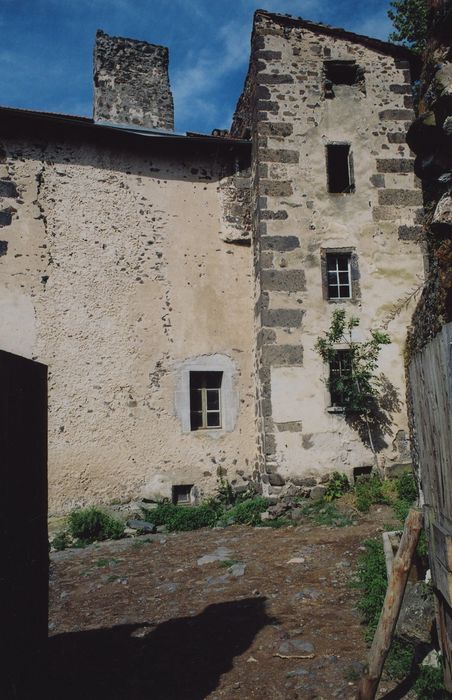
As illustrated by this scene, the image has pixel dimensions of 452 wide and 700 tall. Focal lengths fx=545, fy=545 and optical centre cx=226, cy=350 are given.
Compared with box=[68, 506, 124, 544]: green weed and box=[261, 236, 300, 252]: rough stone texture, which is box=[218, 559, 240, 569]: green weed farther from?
box=[261, 236, 300, 252]: rough stone texture

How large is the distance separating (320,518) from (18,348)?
18.4 ft

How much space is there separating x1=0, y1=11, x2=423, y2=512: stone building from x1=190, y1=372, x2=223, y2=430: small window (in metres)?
0.03

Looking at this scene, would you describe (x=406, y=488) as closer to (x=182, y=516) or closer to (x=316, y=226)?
(x=182, y=516)

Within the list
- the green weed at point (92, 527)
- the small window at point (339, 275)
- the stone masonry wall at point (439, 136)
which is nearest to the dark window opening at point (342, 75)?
the small window at point (339, 275)

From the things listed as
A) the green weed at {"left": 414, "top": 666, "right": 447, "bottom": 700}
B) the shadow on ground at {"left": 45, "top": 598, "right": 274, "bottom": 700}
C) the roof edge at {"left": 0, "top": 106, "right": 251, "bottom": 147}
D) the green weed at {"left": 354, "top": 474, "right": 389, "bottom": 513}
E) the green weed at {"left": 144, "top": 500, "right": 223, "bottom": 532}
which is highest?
the roof edge at {"left": 0, "top": 106, "right": 251, "bottom": 147}

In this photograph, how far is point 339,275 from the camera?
32.8 ft

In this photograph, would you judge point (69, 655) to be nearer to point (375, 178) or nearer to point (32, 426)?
point (32, 426)

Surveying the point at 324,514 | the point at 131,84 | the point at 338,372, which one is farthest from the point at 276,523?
the point at 131,84

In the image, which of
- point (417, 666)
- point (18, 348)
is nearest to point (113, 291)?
point (18, 348)

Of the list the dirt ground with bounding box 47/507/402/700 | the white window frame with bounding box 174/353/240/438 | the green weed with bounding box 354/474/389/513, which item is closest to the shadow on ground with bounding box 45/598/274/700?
the dirt ground with bounding box 47/507/402/700

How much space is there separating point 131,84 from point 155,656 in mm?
10577

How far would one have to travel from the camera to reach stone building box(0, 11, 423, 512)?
9.31m

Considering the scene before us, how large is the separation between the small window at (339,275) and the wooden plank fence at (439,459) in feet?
21.6

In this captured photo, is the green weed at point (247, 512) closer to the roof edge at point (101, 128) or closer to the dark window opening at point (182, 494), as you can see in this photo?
the dark window opening at point (182, 494)
